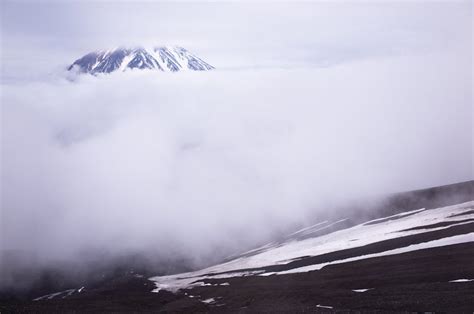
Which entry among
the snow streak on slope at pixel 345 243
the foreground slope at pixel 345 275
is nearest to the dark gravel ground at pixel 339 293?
the foreground slope at pixel 345 275

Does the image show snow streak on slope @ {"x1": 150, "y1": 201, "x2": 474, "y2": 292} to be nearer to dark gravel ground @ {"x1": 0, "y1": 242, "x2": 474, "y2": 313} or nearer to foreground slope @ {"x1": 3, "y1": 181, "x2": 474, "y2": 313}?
foreground slope @ {"x1": 3, "y1": 181, "x2": 474, "y2": 313}

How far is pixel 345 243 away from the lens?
438 feet

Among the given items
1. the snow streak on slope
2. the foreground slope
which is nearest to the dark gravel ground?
the foreground slope

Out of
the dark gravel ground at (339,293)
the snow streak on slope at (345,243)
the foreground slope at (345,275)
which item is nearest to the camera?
the dark gravel ground at (339,293)

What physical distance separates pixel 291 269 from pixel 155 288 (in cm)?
4317

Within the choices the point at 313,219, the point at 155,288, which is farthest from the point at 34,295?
the point at 313,219

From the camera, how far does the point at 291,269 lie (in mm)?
119438

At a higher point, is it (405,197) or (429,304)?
(405,197)

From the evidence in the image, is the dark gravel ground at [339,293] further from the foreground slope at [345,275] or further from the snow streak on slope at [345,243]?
the snow streak on slope at [345,243]

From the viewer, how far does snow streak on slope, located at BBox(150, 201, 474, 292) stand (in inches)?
4621

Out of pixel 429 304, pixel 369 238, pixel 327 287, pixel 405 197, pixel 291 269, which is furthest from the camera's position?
pixel 405 197

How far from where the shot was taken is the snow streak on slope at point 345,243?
117 meters

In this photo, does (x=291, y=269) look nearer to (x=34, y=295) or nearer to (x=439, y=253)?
(x=439, y=253)

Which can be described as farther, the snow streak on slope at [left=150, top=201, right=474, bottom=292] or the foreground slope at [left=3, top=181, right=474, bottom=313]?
the snow streak on slope at [left=150, top=201, right=474, bottom=292]
